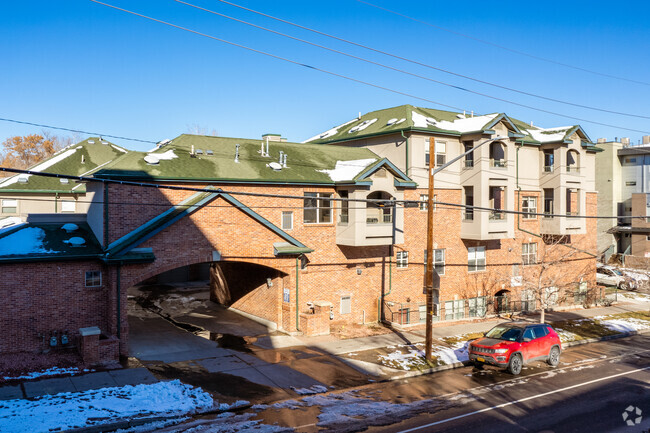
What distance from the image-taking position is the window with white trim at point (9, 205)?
3672cm

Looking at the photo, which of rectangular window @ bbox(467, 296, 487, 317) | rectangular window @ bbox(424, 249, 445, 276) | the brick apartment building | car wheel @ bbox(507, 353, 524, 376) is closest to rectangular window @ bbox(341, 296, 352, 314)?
the brick apartment building

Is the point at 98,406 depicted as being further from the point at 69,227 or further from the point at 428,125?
the point at 428,125

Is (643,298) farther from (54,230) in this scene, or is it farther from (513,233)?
(54,230)

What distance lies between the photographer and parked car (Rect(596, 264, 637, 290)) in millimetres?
45438

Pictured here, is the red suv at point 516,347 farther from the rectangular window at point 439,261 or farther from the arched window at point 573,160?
the arched window at point 573,160

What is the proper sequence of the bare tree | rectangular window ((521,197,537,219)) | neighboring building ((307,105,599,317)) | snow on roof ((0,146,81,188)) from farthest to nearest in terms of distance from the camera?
snow on roof ((0,146,81,188)) → rectangular window ((521,197,537,219)) → the bare tree → neighboring building ((307,105,599,317))

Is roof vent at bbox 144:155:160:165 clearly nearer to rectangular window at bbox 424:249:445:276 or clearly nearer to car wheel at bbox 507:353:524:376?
rectangular window at bbox 424:249:445:276

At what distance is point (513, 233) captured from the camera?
108ft

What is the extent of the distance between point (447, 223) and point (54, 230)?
2088cm

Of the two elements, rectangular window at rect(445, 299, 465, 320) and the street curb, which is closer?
the street curb

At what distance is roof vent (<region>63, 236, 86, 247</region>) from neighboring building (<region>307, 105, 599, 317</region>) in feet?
52.7

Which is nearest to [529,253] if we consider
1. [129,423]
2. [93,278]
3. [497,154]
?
[497,154]

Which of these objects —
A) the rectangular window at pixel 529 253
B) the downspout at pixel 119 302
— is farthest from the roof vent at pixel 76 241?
the rectangular window at pixel 529 253

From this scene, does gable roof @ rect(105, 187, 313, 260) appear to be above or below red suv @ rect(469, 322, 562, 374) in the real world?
above
